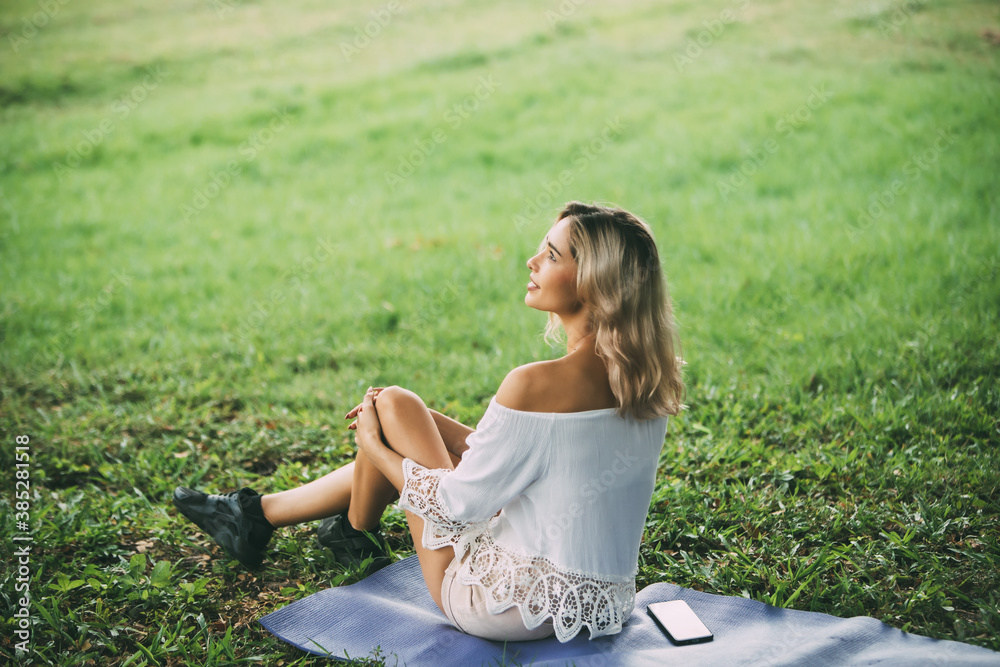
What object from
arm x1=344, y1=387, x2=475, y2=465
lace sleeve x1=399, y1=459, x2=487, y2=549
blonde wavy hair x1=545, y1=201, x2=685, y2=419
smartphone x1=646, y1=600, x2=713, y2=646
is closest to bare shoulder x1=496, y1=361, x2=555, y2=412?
blonde wavy hair x1=545, y1=201, x2=685, y2=419

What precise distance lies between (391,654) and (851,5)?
1324 centimetres

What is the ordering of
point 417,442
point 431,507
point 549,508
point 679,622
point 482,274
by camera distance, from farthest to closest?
point 482,274 < point 679,622 < point 417,442 < point 431,507 < point 549,508

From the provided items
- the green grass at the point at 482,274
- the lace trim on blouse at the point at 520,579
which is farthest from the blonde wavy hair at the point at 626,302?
the green grass at the point at 482,274

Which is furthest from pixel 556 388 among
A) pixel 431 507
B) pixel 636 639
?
pixel 636 639

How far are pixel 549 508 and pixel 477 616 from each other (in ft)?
1.64

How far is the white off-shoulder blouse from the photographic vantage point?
256 cm

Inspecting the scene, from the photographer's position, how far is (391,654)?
2904 millimetres

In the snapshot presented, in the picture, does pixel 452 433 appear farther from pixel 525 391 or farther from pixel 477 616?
pixel 525 391

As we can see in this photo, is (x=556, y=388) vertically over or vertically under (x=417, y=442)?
over

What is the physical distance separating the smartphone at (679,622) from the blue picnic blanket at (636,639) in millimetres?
26

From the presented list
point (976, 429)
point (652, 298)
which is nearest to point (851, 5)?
point (976, 429)

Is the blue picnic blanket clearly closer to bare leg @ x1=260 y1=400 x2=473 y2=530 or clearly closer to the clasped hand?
bare leg @ x1=260 y1=400 x2=473 y2=530

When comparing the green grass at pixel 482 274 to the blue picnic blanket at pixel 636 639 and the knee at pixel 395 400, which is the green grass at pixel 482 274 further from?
the knee at pixel 395 400

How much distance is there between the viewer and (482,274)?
271 inches
